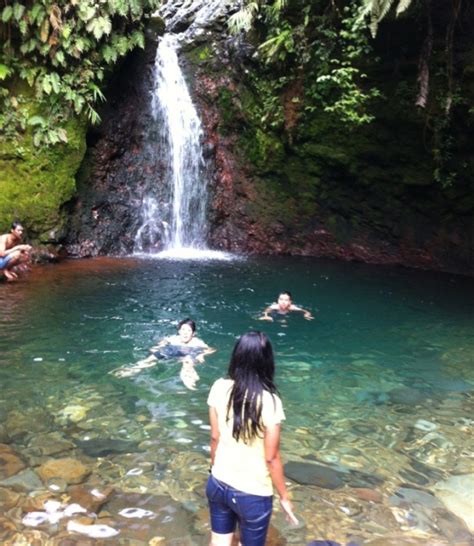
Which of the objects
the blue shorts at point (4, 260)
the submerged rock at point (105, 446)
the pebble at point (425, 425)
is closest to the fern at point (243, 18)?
the blue shorts at point (4, 260)

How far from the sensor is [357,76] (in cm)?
1413

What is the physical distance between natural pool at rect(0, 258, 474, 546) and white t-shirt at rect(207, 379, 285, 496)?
1165 mm

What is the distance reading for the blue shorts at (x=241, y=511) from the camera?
307 centimetres

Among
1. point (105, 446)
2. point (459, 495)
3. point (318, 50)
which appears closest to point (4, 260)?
point (105, 446)

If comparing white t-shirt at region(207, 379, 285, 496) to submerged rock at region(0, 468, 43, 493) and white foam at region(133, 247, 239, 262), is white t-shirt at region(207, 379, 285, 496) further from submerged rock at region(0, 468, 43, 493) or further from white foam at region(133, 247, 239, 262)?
white foam at region(133, 247, 239, 262)

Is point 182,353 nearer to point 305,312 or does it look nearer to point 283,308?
point 283,308

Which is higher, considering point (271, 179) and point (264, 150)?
point (264, 150)

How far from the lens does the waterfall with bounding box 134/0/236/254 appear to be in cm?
1730

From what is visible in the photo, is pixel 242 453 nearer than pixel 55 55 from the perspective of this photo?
Yes

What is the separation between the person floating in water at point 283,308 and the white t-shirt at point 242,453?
6.53m

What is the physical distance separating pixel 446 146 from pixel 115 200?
9.38 m

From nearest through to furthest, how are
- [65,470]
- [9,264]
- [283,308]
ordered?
1. [65,470]
2. [283,308]
3. [9,264]

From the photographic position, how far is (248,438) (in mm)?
3092

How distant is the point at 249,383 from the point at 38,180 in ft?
41.5
